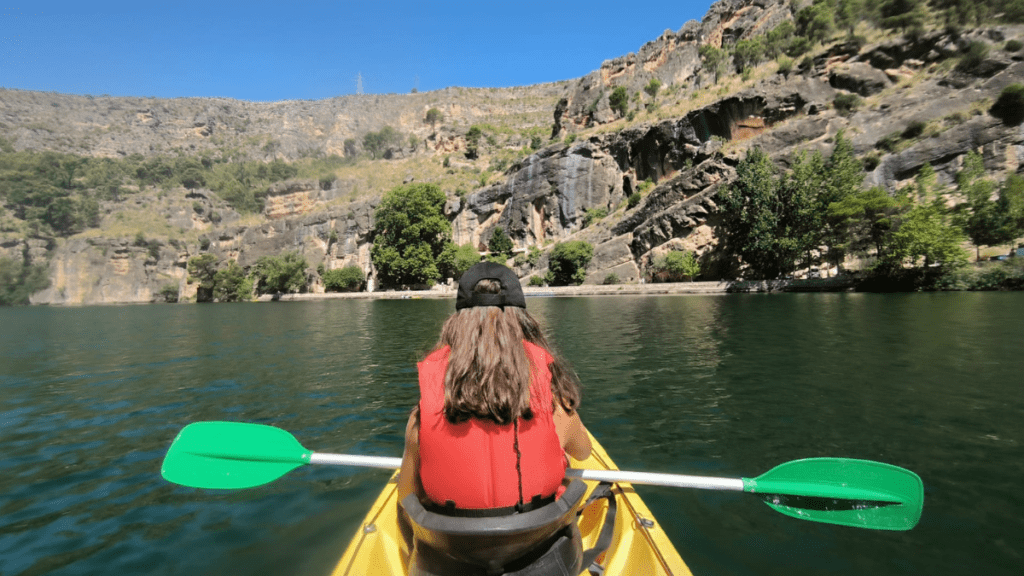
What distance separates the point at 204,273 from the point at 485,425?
87.5 meters

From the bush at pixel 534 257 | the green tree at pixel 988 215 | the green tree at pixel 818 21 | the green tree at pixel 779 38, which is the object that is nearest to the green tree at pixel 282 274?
the bush at pixel 534 257

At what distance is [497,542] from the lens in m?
1.58

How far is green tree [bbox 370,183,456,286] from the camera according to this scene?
5959 cm

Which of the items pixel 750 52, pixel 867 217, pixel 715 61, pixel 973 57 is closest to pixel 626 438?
pixel 867 217

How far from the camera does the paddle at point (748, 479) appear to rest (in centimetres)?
277

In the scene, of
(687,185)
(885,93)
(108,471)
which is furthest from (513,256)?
(108,471)

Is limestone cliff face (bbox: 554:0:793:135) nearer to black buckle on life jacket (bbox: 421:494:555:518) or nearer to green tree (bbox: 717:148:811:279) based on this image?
green tree (bbox: 717:148:811:279)

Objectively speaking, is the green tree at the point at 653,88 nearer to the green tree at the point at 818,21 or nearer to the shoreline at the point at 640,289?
the green tree at the point at 818,21

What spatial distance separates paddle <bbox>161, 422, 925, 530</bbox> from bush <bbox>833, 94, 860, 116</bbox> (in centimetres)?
5478

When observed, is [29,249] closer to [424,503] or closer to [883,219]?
[424,503]

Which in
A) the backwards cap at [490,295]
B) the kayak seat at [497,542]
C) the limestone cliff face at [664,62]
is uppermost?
the limestone cliff face at [664,62]

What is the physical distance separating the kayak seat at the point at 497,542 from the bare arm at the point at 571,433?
0.26m

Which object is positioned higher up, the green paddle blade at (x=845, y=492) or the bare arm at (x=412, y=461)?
the bare arm at (x=412, y=461)

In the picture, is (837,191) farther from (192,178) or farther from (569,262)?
(192,178)
